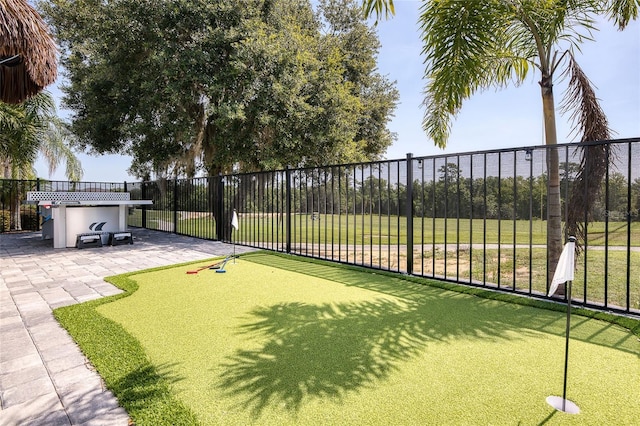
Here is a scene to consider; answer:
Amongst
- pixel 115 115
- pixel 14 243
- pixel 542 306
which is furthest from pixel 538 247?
pixel 14 243

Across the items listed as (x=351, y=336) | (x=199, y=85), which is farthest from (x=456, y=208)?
(x=199, y=85)

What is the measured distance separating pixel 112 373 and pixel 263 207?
573 centimetres

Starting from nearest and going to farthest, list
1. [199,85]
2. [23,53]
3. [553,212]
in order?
[23,53] → [553,212] → [199,85]

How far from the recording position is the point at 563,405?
168cm

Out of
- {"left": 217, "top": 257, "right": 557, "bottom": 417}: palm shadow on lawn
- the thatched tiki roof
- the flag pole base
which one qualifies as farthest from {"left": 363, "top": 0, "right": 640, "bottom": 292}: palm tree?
the thatched tiki roof

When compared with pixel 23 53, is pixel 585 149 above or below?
below

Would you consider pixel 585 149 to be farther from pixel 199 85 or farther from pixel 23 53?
pixel 199 85

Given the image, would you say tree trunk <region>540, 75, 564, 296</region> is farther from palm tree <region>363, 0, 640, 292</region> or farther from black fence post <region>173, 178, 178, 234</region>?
black fence post <region>173, 178, 178, 234</region>

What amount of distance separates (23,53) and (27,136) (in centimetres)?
826

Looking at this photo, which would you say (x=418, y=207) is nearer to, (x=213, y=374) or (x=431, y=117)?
(x=431, y=117)

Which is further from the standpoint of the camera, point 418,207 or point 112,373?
point 418,207

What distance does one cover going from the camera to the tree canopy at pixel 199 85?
303 inches

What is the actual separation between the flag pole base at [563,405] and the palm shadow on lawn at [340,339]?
0.79 meters

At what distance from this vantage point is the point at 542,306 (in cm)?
330
